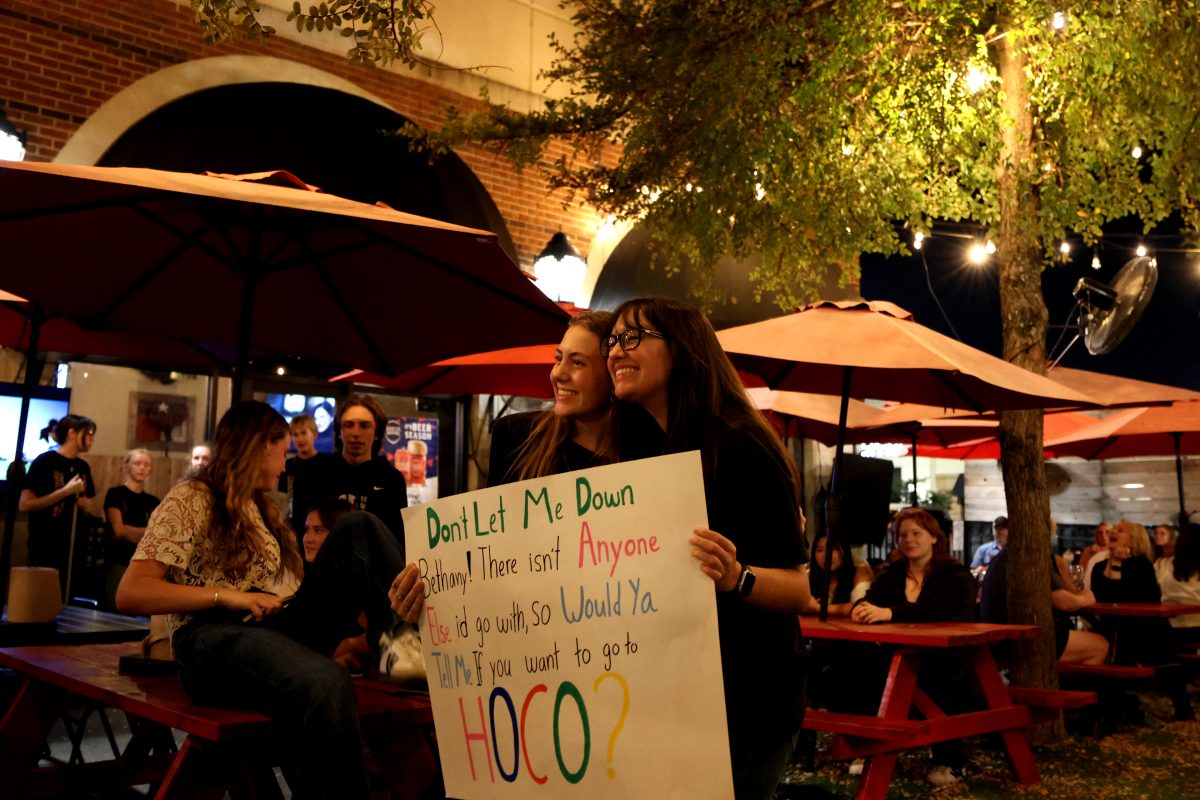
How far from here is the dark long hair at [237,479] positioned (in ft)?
12.5

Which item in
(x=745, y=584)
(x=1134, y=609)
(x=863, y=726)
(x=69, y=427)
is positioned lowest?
(x=863, y=726)

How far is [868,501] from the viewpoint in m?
8.86

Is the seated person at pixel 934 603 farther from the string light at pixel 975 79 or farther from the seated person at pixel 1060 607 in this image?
the string light at pixel 975 79

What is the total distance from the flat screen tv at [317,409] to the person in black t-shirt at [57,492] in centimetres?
291

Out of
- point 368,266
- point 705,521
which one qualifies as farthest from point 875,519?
point 705,521

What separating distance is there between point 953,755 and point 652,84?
5.60m

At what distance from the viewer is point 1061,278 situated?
2088 cm

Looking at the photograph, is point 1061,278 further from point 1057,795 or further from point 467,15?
point 1057,795

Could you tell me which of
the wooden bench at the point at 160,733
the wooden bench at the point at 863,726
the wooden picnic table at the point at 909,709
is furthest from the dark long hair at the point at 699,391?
the wooden picnic table at the point at 909,709

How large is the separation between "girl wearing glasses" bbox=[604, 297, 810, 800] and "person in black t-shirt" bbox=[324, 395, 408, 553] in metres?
3.93

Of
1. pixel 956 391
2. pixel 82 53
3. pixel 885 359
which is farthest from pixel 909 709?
pixel 82 53

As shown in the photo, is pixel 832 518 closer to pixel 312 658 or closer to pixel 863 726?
pixel 863 726

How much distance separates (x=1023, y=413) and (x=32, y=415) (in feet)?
26.8

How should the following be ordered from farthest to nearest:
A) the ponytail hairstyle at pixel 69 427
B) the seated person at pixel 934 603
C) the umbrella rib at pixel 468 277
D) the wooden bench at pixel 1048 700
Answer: the ponytail hairstyle at pixel 69 427
the wooden bench at pixel 1048 700
the seated person at pixel 934 603
the umbrella rib at pixel 468 277
